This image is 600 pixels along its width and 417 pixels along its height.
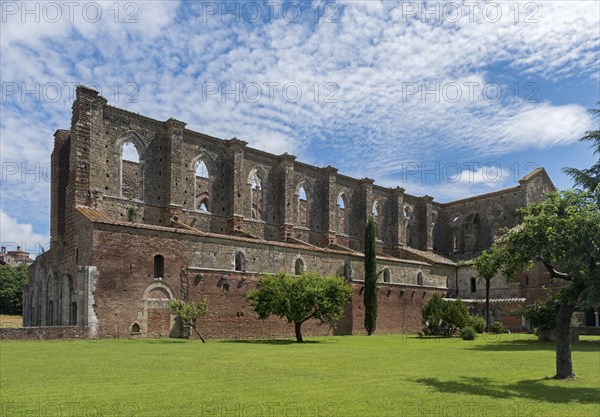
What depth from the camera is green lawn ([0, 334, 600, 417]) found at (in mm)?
9508

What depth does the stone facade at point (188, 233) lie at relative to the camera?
1092 inches

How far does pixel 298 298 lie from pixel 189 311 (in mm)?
5482

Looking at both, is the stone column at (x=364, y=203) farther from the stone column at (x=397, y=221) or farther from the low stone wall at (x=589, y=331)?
the low stone wall at (x=589, y=331)

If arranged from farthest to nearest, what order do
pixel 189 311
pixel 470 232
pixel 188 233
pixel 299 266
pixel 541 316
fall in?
pixel 470 232
pixel 299 266
pixel 188 233
pixel 541 316
pixel 189 311

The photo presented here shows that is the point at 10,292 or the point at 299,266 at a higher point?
the point at 299,266

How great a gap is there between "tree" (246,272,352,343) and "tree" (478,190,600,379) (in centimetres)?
1456

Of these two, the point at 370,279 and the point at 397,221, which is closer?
the point at 370,279

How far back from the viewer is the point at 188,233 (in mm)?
30047

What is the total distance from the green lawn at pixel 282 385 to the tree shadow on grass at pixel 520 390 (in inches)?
0.9

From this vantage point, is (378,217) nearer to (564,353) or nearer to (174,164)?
(174,164)

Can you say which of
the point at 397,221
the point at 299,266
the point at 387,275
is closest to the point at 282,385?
the point at 299,266

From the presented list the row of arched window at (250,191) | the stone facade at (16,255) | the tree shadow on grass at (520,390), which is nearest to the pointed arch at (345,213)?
the row of arched window at (250,191)

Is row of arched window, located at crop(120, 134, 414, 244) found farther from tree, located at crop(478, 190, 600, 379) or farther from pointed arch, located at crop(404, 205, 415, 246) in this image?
tree, located at crop(478, 190, 600, 379)

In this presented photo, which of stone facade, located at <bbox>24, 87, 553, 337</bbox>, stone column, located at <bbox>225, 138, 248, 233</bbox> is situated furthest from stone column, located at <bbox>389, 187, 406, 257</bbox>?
stone column, located at <bbox>225, 138, 248, 233</bbox>
